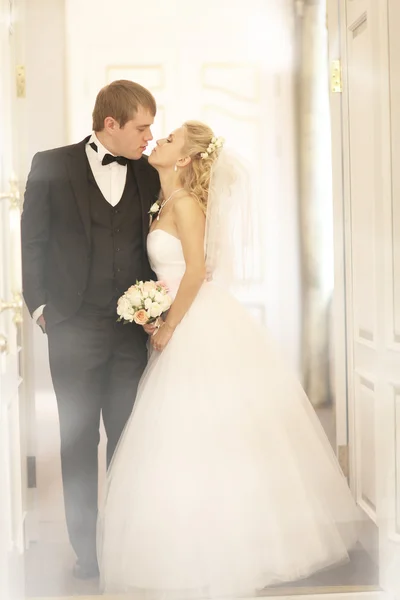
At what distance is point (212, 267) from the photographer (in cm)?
273

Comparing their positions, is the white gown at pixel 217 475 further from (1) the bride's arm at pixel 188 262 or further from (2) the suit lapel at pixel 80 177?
(2) the suit lapel at pixel 80 177

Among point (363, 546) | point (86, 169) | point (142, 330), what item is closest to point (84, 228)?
point (86, 169)

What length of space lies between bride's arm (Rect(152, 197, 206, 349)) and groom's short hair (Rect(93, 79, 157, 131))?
18.7 inches

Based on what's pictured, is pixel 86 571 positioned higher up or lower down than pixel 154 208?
lower down

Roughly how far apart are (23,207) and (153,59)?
0.82 metres

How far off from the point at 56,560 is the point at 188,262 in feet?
4.17

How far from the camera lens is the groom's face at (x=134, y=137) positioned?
9.32 feet

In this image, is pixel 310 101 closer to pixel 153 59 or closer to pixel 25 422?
pixel 153 59

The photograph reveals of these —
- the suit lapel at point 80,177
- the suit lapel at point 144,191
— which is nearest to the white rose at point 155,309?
the suit lapel at point 144,191

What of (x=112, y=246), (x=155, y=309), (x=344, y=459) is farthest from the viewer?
(x=344, y=459)

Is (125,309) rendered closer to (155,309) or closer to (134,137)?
(155,309)

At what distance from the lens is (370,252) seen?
269 cm

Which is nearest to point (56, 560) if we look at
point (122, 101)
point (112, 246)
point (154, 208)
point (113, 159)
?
point (112, 246)

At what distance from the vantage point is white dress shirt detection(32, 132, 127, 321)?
9.16 ft
